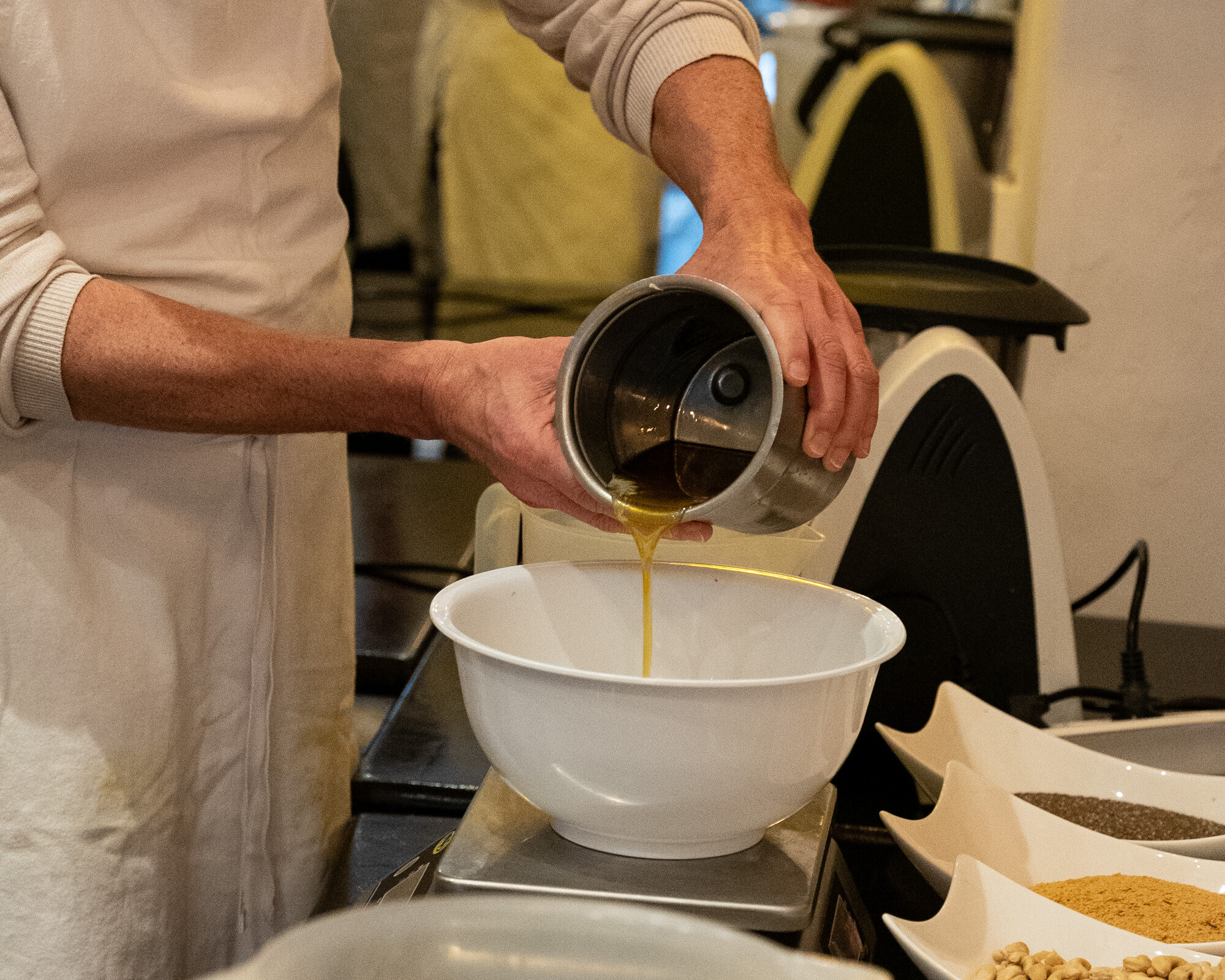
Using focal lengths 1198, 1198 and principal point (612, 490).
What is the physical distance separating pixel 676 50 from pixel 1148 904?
77 cm

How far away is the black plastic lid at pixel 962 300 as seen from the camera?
1.14m

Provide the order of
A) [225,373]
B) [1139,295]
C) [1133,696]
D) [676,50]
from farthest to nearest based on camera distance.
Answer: [1139,295] → [1133,696] → [676,50] → [225,373]

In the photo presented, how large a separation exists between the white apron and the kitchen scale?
349 millimetres

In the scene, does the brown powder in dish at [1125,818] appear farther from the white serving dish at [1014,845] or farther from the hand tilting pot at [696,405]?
the hand tilting pot at [696,405]

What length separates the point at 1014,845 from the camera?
2.79 ft

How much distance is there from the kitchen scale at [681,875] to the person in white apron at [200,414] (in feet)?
0.70

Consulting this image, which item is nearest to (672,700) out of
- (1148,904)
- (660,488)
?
(660,488)

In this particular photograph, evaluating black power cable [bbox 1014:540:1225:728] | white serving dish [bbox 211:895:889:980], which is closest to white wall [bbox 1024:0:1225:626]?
black power cable [bbox 1014:540:1225:728]

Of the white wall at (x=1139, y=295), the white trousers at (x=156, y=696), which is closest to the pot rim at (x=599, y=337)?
the white trousers at (x=156, y=696)

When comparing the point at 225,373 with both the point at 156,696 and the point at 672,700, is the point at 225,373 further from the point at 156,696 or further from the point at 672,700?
the point at 672,700

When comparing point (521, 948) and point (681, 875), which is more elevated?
point (521, 948)

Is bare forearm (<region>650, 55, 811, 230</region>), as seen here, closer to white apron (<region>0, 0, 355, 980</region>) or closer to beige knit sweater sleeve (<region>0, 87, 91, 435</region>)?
white apron (<region>0, 0, 355, 980</region>)

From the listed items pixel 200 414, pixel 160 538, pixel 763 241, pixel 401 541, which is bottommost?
pixel 401 541

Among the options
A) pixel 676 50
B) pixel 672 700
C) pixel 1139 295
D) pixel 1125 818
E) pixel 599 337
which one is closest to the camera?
pixel 672 700
